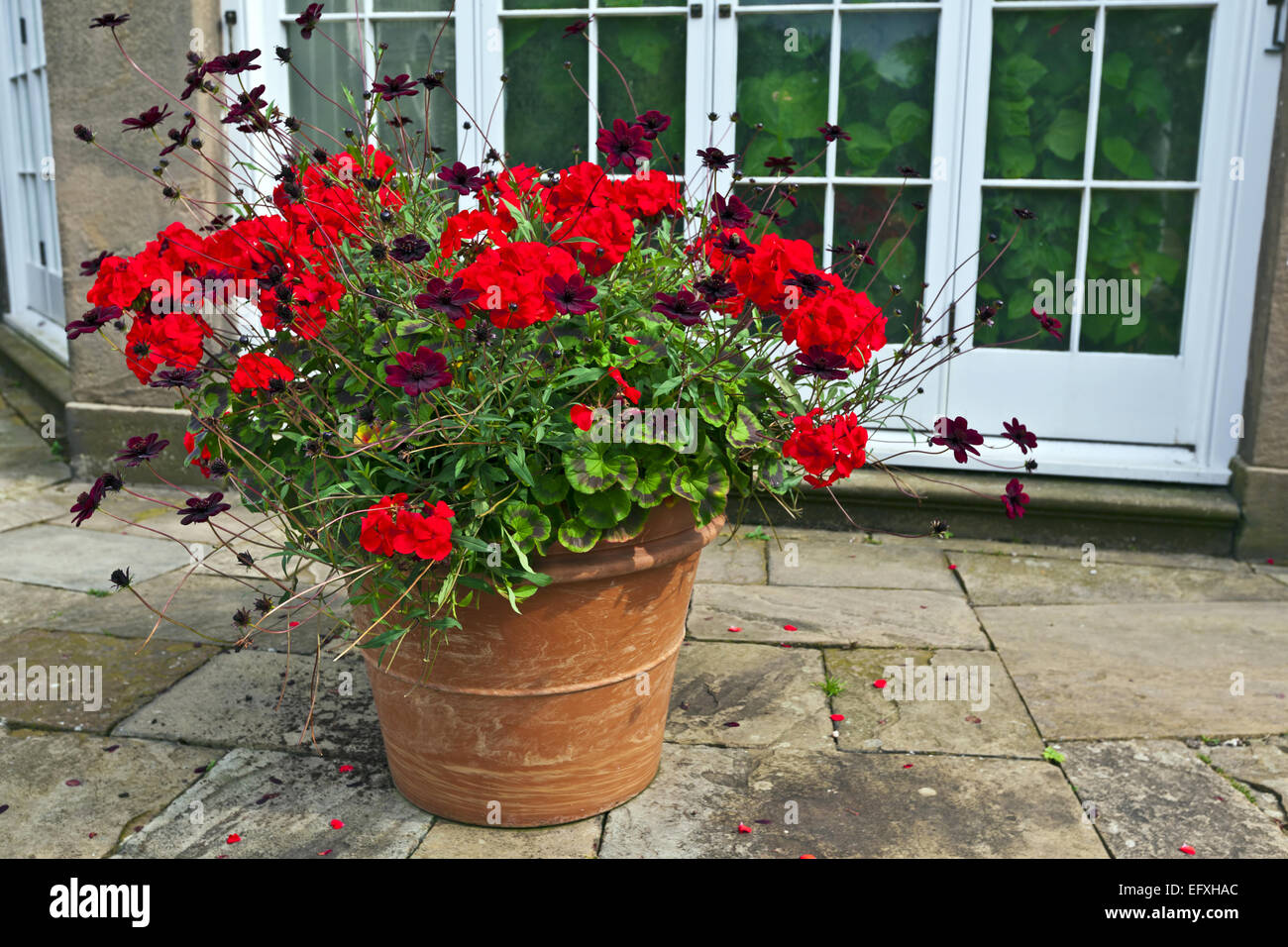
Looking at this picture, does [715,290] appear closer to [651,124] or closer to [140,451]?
[651,124]

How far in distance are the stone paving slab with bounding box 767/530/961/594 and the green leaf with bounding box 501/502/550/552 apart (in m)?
1.58

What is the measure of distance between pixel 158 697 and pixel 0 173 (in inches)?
203

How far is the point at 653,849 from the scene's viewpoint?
2.03 m

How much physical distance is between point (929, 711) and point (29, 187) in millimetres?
5748

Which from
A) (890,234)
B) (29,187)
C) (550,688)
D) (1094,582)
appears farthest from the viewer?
(29,187)

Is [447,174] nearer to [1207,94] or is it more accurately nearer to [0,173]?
[1207,94]

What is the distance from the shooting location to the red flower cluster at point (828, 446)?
5.90 ft

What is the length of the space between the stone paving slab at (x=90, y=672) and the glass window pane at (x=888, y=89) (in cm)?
270

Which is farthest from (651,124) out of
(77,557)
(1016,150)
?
(77,557)

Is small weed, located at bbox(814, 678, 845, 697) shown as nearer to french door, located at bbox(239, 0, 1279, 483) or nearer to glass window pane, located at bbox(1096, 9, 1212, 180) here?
french door, located at bbox(239, 0, 1279, 483)

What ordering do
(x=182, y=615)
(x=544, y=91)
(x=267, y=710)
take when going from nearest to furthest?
(x=267, y=710)
(x=182, y=615)
(x=544, y=91)

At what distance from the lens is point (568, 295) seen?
162 centimetres

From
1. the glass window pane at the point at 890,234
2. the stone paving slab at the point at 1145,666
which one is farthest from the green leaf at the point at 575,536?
the glass window pane at the point at 890,234

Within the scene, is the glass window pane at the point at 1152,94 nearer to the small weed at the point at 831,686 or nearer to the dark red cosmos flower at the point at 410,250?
the small weed at the point at 831,686
